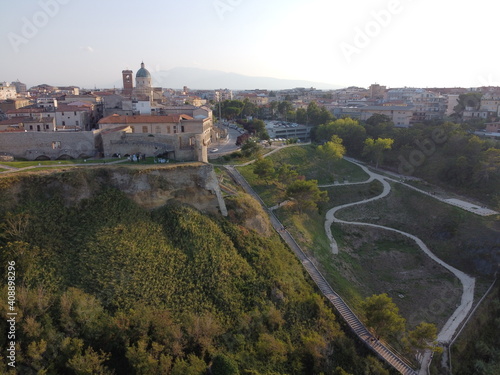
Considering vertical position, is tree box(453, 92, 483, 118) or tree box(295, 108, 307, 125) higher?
tree box(453, 92, 483, 118)

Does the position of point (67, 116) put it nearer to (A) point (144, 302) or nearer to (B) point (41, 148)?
(B) point (41, 148)

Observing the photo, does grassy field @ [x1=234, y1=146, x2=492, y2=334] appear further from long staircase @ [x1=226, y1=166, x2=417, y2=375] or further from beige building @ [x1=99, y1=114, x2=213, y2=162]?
beige building @ [x1=99, y1=114, x2=213, y2=162]

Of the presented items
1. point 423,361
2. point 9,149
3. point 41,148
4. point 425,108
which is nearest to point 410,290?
point 423,361

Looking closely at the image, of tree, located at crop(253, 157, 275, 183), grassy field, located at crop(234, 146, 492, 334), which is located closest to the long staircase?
grassy field, located at crop(234, 146, 492, 334)

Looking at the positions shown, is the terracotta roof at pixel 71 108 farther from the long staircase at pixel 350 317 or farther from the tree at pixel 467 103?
the tree at pixel 467 103

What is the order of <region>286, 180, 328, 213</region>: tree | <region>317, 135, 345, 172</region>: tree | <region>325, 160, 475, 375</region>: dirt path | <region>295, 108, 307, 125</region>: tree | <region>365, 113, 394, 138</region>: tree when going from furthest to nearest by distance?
<region>295, 108, 307, 125</region>: tree, <region>365, 113, 394, 138</region>: tree, <region>317, 135, 345, 172</region>: tree, <region>286, 180, 328, 213</region>: tree, <region>325, 160, 475, 375</region>: dirt path

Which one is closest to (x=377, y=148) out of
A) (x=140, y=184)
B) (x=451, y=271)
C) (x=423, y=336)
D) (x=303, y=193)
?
(x=303, y=193)

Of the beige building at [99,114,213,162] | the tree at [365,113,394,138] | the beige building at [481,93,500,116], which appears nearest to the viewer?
the beige building at [99,114,213,162]

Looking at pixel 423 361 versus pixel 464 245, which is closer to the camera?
pixel 423 361
